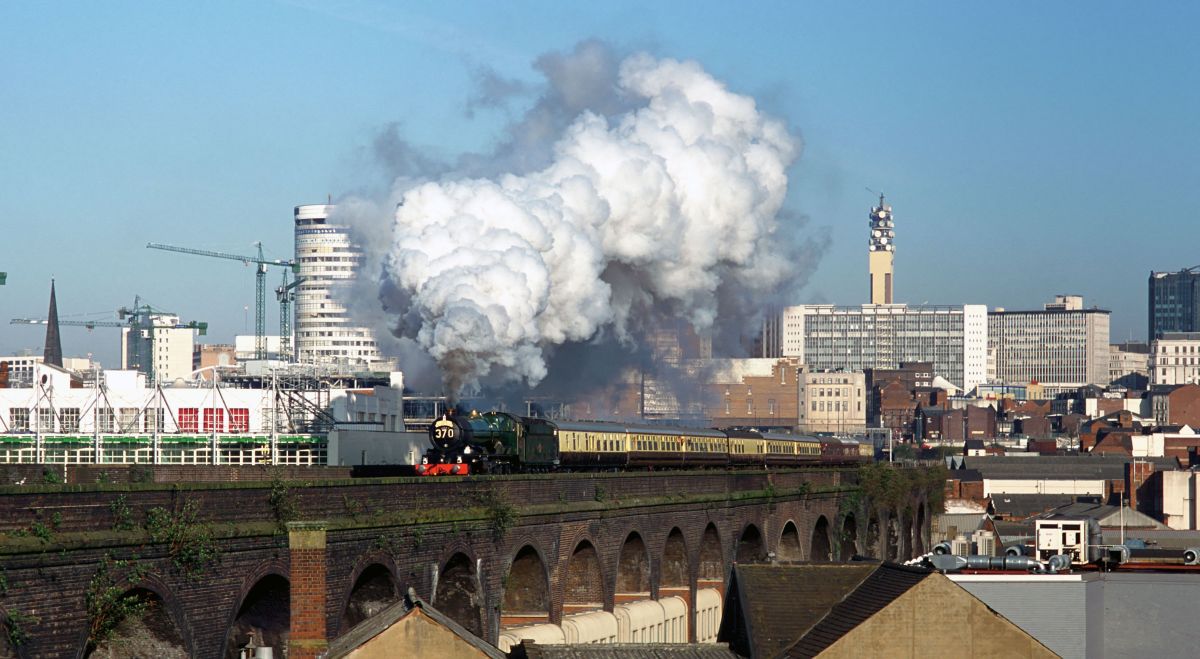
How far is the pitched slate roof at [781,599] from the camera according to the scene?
23.8m

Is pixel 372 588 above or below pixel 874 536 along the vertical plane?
above

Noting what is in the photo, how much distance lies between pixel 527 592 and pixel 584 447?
14.2 m

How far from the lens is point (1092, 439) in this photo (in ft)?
530

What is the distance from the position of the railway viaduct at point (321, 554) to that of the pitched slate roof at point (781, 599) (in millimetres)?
5438

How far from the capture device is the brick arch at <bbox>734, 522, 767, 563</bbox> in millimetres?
51438

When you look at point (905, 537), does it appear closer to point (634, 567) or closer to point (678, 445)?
point (678, 445)

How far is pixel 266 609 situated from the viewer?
24.0 metres

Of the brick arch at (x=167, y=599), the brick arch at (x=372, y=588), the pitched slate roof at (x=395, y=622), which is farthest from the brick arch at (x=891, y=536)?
the brick arch at (x=167, y=599)

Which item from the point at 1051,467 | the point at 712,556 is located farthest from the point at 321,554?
the point at 1051,467

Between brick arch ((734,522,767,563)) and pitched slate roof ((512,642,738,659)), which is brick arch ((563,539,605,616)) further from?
pitched slate roof ((512,642,738,659))

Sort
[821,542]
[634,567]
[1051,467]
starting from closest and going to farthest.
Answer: [634,567] → [821,542] → [1051,467]

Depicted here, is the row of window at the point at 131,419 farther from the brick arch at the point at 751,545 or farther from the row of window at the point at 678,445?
the brick arch at the point at 751,545

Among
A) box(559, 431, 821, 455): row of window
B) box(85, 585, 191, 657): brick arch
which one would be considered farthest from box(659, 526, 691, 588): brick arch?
box(85, 585, 191, 657): brick arch

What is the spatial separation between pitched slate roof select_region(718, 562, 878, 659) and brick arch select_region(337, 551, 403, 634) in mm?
5262
